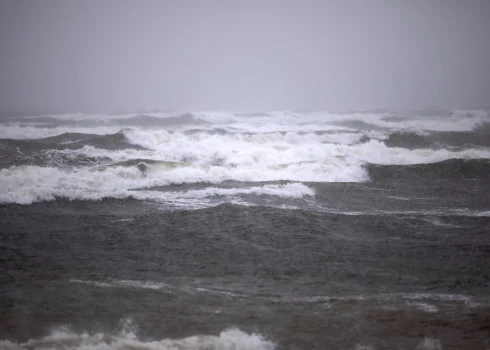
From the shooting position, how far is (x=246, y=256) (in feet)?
20.2

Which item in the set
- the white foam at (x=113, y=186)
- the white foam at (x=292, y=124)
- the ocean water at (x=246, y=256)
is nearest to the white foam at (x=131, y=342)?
the ocean water at (x=246, y=256)

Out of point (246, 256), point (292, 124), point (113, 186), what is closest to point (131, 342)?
point (246, 256)

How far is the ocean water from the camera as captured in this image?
4141 millimetres

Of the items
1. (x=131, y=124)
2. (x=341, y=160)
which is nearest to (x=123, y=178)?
(x=341, y=160)

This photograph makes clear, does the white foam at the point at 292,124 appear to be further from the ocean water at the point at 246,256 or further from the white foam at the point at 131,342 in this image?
the white foam at the point at 131,342

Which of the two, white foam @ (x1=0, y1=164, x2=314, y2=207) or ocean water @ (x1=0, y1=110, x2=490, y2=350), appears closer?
ocean water @ (x1=0, y1=110, x2=490, y2=350)

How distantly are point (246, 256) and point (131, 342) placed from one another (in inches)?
96.2

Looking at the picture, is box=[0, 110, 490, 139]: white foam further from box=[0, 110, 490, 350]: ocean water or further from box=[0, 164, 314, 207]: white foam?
box=[0, 110, 490, 350]: ocean water

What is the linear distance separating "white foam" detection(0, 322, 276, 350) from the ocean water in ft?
0.05

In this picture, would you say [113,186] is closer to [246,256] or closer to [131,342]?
[246,256]

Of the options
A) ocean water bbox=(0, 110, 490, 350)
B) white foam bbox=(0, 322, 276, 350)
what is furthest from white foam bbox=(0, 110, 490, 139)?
white foam bbox=(0, 322, 276, 350)

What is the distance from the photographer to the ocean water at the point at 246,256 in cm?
414

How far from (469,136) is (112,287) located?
19.8 meters

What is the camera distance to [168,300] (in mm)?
4734
